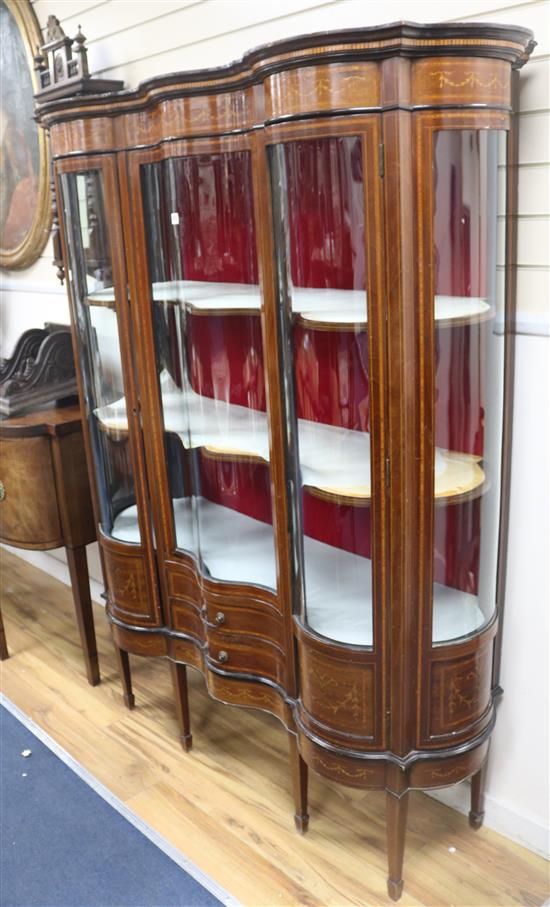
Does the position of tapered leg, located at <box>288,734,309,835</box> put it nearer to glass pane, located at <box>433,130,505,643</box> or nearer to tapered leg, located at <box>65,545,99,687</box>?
glass pane, located at <box>433,130,505,643</box>

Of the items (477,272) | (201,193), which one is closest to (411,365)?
(477,272)

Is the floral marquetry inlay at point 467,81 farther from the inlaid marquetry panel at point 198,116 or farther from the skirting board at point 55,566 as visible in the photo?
the skirting board at point 55,566

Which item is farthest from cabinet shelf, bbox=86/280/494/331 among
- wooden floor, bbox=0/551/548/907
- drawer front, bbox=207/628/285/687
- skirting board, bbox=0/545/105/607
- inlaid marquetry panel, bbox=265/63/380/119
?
skirting board, bbox=0/545/105/607

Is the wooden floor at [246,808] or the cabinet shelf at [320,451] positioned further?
the wooden floor at [246,808]

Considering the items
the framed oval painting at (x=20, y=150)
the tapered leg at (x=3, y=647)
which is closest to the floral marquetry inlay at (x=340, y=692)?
the tapered leg at (x=3, y=647)

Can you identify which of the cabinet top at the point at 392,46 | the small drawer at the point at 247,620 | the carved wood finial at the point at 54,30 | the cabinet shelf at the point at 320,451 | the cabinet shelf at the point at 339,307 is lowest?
the small drawer at the point at 247,620

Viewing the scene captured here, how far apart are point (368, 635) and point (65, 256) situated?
1.30m

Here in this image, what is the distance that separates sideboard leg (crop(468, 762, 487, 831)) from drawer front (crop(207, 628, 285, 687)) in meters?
0.53

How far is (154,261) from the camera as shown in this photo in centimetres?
190

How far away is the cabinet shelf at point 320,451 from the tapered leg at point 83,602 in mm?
854

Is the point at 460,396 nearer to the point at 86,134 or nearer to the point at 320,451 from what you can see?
the point at 320,451

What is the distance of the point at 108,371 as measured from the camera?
2.17 meters

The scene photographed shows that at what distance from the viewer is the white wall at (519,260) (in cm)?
156

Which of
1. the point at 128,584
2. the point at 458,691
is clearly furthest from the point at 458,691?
the point at 128,584
